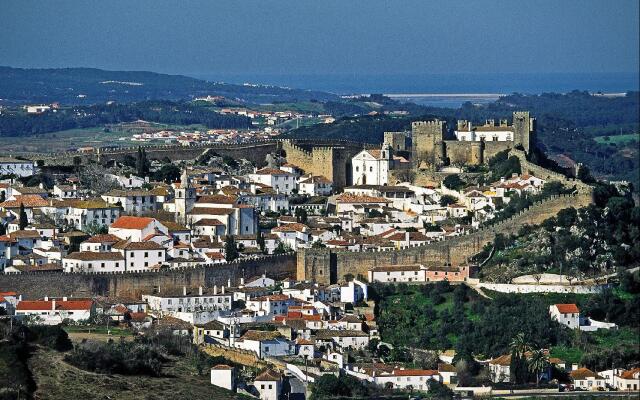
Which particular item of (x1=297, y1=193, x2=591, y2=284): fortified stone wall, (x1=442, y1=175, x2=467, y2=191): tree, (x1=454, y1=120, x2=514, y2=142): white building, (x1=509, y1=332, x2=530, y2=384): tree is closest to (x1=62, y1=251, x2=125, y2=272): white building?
(x1=297, y1=193, x2=591, y2=284): fortified stone wall

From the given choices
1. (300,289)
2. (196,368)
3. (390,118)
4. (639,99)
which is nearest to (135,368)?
(196,368)

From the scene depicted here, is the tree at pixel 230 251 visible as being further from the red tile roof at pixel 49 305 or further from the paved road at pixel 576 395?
the paved road at pixel 576 395

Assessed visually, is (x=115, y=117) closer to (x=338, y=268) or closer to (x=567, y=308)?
(x=338, y=268)

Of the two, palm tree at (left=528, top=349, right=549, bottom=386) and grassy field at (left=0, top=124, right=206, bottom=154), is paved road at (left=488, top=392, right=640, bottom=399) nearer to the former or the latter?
palm tree at (left=528, top=349, right=549, bottom=386)

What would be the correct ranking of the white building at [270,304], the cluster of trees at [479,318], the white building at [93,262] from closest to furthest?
the cluster of trees at [479,318] → the white building at [270,304] → the white building at [93,262]

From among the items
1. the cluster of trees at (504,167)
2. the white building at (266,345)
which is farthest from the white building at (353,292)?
the cluster of trees at (504,167)
